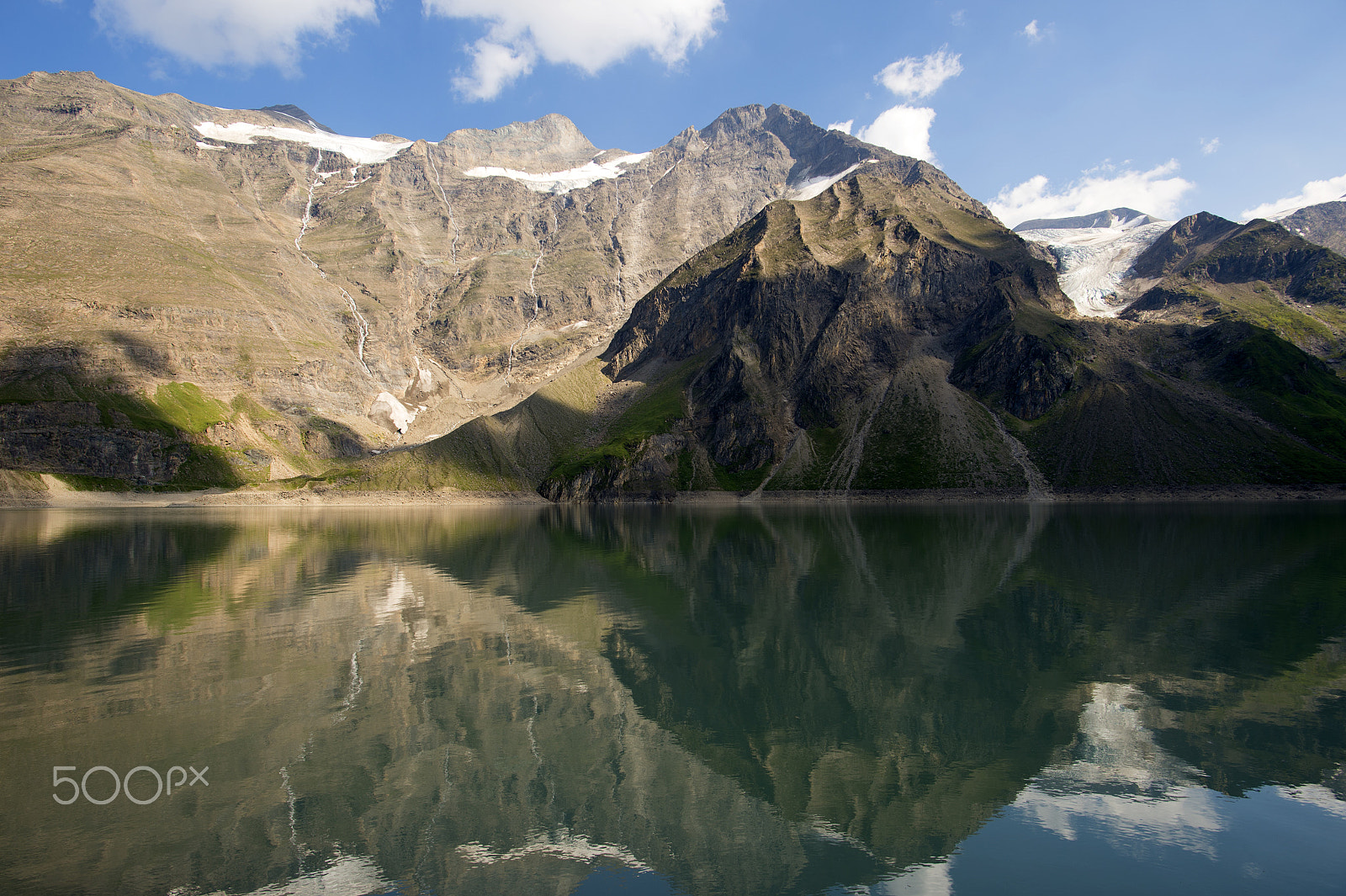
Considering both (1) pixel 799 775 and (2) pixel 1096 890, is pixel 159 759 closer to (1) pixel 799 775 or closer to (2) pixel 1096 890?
(1) pixel 799 775

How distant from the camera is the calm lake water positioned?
1341 centimetres

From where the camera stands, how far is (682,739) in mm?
19766

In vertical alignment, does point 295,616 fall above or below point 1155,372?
below

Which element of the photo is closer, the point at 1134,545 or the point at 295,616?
the point at 295,616

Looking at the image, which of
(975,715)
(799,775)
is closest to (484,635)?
(799,775)

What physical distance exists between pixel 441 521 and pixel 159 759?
111678mm

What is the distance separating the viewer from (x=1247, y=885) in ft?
40.6

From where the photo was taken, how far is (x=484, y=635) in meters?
32.0

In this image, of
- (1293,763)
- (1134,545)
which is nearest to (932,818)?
(1293,763)

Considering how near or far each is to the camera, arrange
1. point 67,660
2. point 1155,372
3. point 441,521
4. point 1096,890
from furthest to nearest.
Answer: point 1155,372 < point 441,521 < point 67,660 < point 1096,890

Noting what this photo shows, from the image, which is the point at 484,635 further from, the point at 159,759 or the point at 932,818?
the point at 932,818

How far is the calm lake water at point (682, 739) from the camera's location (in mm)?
13406

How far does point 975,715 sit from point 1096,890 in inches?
342

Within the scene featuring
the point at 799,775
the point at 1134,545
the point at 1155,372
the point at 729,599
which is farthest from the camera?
the point at 1155,372
